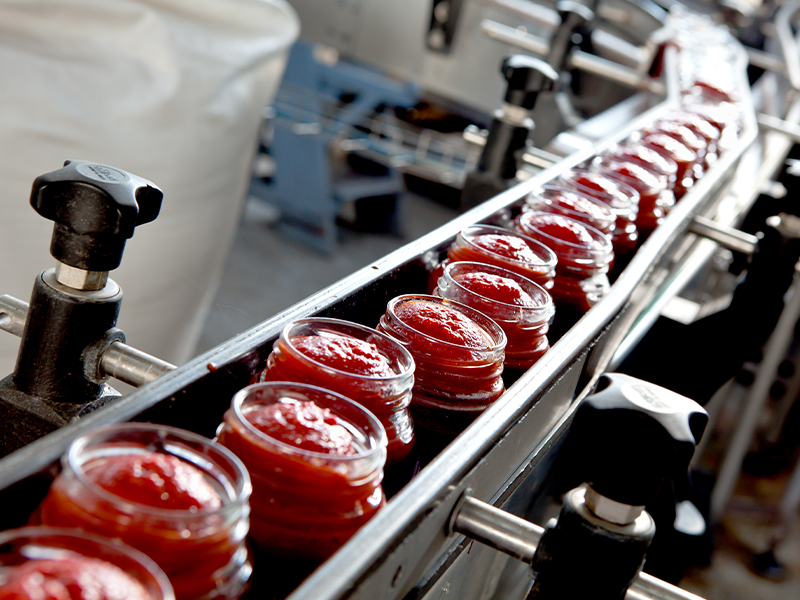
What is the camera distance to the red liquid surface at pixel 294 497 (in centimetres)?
48

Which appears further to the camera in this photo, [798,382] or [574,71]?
[574,71]

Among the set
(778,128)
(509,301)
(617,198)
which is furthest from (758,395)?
(509,301)

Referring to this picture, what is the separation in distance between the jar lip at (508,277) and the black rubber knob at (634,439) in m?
0.23

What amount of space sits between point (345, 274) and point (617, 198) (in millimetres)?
2704

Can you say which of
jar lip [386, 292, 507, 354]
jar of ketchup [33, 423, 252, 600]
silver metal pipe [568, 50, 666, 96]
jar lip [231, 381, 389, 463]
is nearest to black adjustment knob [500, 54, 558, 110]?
silver metal pipe [568, 50, 666, 96]

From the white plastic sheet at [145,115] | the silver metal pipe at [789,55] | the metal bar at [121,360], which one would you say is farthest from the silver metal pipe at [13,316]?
the silver metal pipe at [789,55]

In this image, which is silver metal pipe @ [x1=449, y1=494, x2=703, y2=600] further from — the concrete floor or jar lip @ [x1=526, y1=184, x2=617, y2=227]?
the concrete floor

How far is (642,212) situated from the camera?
4.16 feet

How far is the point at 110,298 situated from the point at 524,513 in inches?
21.9

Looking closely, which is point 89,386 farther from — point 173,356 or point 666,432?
point 173,356

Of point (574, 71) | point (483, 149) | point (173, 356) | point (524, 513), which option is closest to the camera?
point (524, 513)

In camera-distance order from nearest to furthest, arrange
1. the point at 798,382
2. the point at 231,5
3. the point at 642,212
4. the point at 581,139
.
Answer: the point at 642,212
the point at 231,5
the point at 581,139
the point at 798,382

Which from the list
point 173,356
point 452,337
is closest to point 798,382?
point 173,356

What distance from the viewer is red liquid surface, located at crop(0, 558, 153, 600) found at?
34 cm
